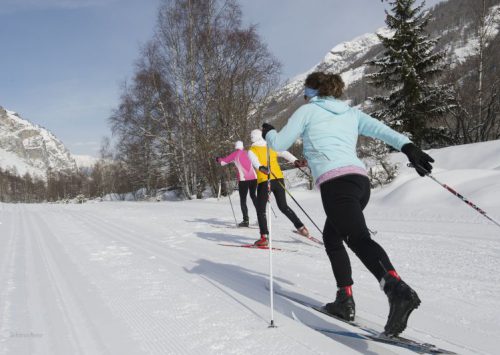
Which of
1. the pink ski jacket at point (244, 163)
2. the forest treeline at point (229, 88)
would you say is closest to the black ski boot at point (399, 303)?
the pink ski jacket at point (244, 163)

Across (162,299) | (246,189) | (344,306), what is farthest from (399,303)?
(246,189)

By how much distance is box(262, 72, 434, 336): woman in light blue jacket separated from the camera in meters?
2.35

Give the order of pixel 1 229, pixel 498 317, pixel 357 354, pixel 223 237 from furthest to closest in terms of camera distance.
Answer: pixel 1 229, pixel 223 237, pixel 498 317, pixel 357 354

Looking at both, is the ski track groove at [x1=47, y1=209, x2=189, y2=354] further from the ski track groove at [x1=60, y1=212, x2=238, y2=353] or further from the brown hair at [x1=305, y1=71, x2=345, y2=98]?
the brown hair at [x1=305, y1=71, x2=345, y2=98]

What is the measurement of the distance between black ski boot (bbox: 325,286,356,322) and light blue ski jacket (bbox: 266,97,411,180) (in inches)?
32.7

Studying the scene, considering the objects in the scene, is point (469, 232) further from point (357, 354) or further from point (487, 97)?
point (487, 97)

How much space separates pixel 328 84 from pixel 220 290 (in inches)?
82.4

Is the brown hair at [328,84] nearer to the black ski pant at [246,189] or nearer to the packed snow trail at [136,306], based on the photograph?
the packed snow trail at [136,306]

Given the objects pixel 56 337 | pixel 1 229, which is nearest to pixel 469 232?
pixel 56 337

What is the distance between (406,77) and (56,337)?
20.2 m

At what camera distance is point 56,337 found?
8.46 ft

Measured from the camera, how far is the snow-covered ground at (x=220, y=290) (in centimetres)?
246

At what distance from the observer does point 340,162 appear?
2479 mm

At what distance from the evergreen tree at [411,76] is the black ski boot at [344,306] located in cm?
1767
